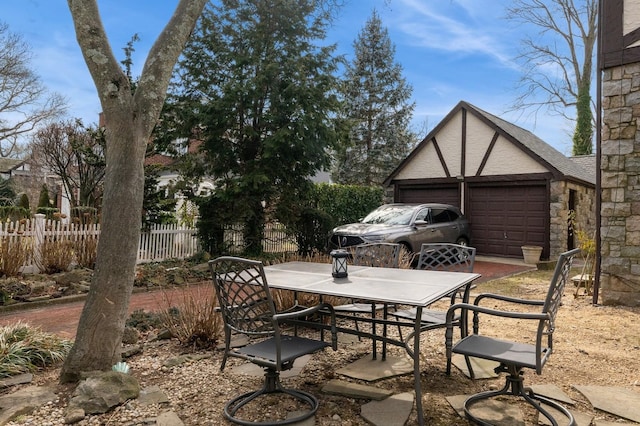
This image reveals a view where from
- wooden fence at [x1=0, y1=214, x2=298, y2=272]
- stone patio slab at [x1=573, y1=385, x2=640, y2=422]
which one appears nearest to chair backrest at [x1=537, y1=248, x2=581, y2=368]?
stone patio slab at [x1=573, y1=385, x2=640, y2=422]

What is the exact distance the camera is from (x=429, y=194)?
13594 mm

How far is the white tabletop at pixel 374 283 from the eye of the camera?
8.85 feet

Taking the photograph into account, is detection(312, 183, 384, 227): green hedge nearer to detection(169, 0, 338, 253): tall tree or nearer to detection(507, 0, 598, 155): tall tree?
detection(169, 0, 338, 253): tall tree

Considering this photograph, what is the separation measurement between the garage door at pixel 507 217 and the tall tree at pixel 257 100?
5.03 meters

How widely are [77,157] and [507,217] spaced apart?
1200 cm

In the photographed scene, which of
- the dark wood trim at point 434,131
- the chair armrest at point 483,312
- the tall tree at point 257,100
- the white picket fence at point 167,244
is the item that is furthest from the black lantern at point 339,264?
the dark wood trim at point 434,131

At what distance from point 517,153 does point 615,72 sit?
18.6 feet

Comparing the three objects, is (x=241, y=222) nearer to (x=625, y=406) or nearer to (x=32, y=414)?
(x=32, y=414)

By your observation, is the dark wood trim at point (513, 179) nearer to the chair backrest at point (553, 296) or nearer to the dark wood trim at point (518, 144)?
the dark wood trim at point (518, 144)

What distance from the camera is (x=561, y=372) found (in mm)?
3477

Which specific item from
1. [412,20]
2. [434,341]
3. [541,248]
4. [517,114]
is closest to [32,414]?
[434,341]

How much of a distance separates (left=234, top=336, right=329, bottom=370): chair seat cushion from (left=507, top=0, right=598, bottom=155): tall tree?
72.1 feet

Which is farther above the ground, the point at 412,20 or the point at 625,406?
the point at 412,20

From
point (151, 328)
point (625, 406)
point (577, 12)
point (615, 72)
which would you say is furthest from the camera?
point (577, 12)
